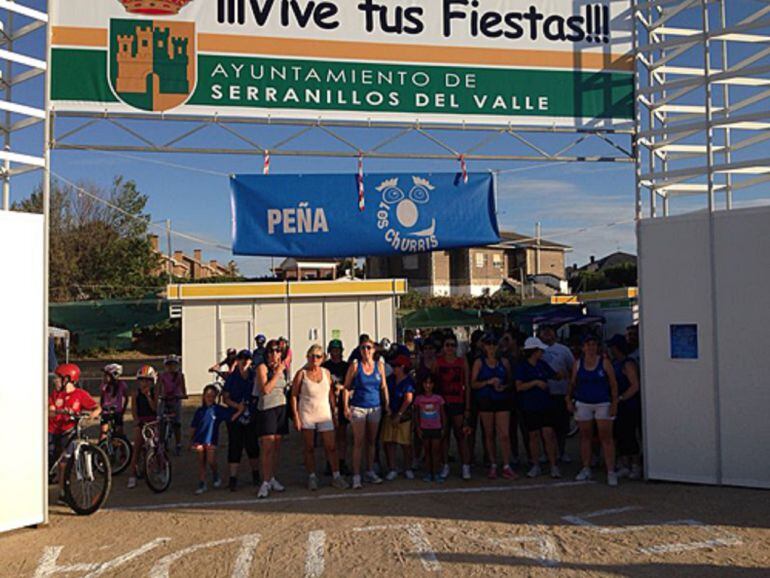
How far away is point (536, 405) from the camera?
888 centimetres

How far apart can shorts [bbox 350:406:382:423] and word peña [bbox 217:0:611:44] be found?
4665 millimetres

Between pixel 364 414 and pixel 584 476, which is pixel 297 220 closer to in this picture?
pixel 364 414

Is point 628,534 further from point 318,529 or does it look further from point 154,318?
point 154,318

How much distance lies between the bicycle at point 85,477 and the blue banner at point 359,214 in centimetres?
342

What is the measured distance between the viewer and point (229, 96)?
9.21 meters

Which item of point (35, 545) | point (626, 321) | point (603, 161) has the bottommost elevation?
point (35, 545)

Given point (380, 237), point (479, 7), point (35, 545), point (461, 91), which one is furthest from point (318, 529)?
point (479, 7)

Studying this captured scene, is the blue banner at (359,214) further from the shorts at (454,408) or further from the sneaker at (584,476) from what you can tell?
the sneaker at (584,476)

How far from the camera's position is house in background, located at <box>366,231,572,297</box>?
47906 mm

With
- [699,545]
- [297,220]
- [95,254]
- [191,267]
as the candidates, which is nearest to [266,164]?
[297,220]

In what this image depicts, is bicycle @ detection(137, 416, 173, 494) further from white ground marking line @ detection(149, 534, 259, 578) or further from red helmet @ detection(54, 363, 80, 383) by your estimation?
white ground marking line @ detection(149, 534, 259, 578)

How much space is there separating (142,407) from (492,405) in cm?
420

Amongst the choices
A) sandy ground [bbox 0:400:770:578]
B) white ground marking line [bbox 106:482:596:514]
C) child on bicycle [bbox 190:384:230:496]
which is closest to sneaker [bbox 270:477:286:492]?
sandy ground [bbox 0:400:770:578]

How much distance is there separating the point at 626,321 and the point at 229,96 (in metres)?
16.6
